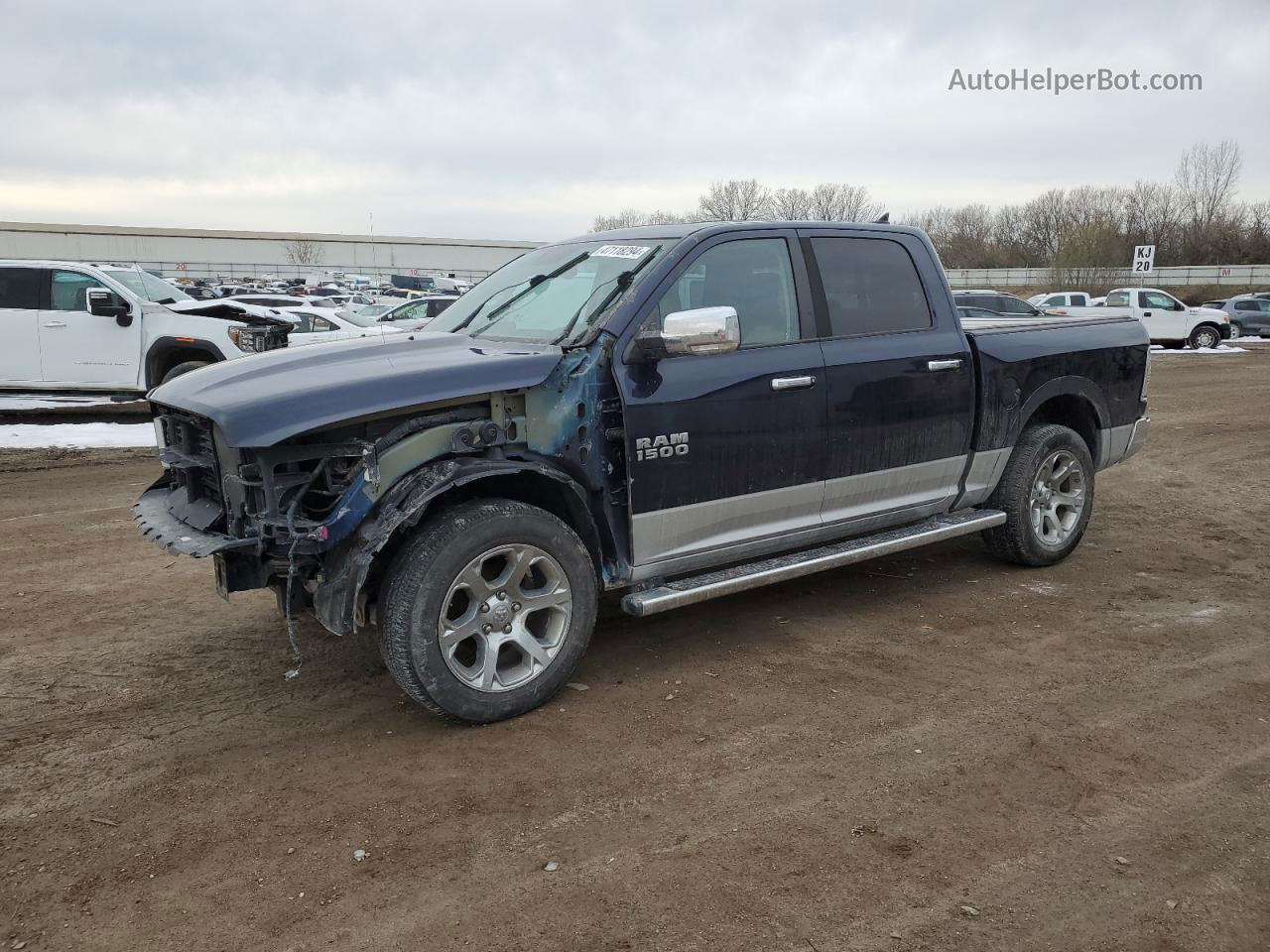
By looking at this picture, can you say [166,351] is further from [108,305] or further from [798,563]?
[798,563]

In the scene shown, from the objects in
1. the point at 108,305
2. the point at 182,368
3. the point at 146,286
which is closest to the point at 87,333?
the point at 108,305

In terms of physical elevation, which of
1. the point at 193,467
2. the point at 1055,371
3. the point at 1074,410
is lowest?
the point at 1074,410

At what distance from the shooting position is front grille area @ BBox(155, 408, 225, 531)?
3.94 meters

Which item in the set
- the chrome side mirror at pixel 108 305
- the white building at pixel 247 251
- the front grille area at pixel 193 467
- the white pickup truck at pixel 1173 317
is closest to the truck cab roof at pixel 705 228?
the front grille area at pixel 193 467

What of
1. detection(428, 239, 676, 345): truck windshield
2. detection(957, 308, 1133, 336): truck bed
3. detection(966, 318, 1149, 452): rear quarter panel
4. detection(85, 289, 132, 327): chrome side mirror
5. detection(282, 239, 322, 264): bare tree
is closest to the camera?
detection(428, 239, 676, 345): truck windshield

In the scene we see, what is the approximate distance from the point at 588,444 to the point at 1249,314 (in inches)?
1419

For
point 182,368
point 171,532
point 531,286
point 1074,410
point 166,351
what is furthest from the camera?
point 166,351

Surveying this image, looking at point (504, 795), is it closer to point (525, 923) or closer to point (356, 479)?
point (525, 923)

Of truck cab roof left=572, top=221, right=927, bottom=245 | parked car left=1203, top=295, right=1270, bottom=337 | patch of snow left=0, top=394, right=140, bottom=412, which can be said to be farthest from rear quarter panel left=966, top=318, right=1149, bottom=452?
parked car left=1203, top=295, right=1270, bottom=337

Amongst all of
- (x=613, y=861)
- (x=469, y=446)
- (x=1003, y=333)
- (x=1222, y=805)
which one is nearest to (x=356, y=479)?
(x=469, y=446)

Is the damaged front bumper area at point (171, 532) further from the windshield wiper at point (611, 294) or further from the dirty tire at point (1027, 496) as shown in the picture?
the dirty tire at point (1027, 496)

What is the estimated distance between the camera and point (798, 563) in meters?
4.73

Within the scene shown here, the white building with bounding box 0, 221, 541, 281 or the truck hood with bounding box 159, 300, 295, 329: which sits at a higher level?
the white building with bounding box 0, 221, 541, 281

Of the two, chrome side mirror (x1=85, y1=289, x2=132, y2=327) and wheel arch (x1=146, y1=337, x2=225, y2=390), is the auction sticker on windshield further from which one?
chrome side mirror (x1=85, y1=289, x2=132, y2=327)
